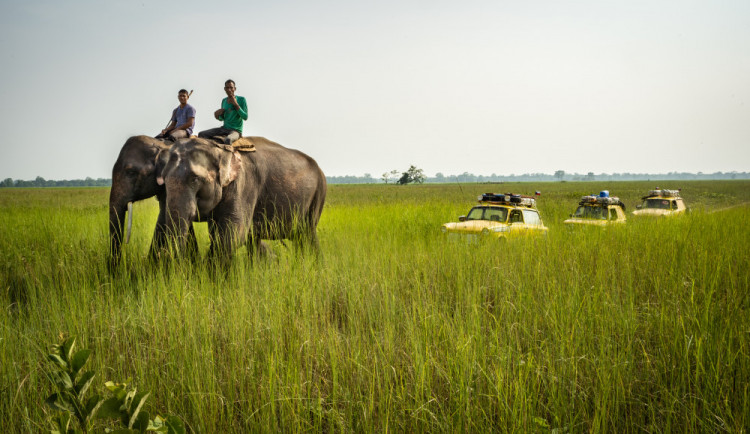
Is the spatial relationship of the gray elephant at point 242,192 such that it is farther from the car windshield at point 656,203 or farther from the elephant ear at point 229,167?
the car windshield at point 656,203

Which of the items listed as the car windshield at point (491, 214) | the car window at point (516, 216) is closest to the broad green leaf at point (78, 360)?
the car windshield at point (491, 214)

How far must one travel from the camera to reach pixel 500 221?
9.08 m

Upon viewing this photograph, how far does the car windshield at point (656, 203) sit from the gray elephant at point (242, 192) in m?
12.6

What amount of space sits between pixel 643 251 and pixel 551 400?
17.9 ft

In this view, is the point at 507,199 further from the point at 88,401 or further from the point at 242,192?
the point at 88,401

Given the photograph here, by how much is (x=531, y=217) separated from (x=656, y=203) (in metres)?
8.30

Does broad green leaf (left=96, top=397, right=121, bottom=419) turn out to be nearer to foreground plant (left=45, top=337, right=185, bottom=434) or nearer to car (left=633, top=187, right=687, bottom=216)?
foreground plant (left=45, top=337, right=185, bottom=434)

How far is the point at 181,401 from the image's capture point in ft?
8.62

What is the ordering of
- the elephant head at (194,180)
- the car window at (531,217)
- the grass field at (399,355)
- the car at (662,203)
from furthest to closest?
the car at (662,203) → the car window at (531,217) → the elephant head at (194,180) → the grass field at (399,355)

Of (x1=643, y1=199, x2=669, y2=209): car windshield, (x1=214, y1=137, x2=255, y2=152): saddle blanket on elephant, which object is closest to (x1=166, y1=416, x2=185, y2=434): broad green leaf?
(x1=214, y1=137, x2=255, y2=152): saddle blanket on elephant

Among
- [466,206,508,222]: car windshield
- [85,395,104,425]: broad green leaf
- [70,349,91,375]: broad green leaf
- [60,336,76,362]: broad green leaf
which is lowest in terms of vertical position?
[466,206,508,222]: car windshield

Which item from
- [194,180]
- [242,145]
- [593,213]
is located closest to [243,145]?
[242,145]

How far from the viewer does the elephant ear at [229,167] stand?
557cm

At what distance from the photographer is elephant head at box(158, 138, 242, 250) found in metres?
5.09
